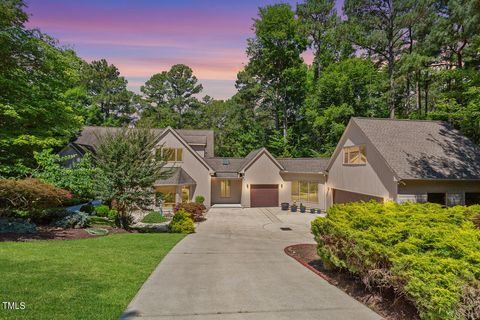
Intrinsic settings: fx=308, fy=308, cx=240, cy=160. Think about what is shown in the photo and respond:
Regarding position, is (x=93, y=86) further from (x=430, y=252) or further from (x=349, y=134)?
(x=430, y=252)

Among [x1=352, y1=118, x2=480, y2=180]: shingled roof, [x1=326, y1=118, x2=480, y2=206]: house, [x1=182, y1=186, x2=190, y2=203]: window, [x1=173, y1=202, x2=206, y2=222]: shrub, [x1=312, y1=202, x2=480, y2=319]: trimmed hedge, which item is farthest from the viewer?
[x1=182, y1=186, x2=190, y2=203]: window

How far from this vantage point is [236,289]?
891 cm

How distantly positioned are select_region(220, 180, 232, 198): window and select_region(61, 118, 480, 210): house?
57 mm

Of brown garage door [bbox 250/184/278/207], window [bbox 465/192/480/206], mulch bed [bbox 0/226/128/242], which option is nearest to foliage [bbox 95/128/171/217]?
mulch bed [bbox 0/226/128/242]

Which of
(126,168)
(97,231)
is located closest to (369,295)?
(126,168)

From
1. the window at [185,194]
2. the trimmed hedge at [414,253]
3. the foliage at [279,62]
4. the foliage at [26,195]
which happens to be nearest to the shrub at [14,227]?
the foliage at [26,195]

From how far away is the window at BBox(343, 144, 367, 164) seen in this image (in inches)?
871

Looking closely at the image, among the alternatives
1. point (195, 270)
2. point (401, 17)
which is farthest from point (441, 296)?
point (401, 17)

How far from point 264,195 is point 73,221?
20.1 m

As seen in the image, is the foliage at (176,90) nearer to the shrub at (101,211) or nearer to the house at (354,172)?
the house at (354,172)

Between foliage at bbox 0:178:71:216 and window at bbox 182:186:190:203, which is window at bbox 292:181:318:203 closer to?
window at bbox 182:186:190:203

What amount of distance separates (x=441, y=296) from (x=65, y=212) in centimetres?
2010

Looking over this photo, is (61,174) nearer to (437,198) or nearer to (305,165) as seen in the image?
(437,198)

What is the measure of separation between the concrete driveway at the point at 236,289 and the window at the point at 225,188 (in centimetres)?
1908
